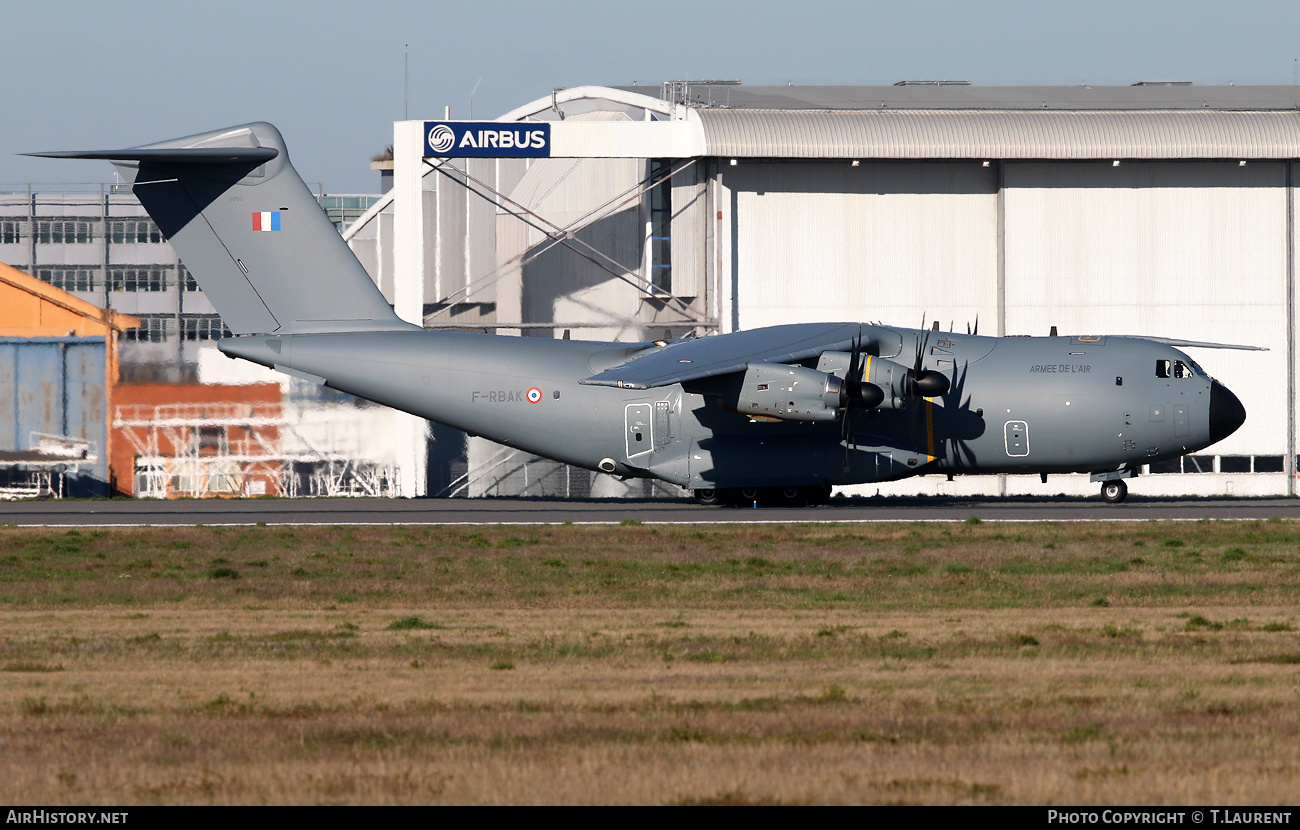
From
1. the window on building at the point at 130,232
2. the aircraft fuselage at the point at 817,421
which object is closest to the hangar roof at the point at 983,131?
the aircraft fuselage at the point at 817,421

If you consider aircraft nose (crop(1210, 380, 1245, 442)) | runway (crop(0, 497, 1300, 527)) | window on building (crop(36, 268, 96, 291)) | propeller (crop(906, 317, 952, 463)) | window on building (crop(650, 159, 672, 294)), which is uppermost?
window on building (crop(36, 268, 96, 291))

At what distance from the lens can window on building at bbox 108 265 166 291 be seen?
8864 centimetres

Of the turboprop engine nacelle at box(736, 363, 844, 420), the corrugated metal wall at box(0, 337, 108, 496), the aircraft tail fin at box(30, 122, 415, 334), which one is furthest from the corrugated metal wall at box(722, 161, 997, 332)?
the corrugated metal wall at box(0, 337, 108, 496)

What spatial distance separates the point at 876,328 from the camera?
1072 inches

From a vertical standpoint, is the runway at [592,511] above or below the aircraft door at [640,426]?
below

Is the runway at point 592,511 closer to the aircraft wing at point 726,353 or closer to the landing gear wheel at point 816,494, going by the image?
the landing gear wheel at point 816,494

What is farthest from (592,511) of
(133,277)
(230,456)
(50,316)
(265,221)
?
(133,277)

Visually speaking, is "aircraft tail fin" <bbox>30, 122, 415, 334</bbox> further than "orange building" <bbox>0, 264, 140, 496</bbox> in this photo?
No

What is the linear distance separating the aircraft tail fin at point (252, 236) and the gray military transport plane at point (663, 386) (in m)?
0.03

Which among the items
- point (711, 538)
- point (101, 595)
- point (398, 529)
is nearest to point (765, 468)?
point (711, 538)

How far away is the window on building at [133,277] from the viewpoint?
291ft

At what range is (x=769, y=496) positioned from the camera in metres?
28.3

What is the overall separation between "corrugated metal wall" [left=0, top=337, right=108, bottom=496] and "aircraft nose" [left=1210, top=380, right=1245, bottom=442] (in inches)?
956

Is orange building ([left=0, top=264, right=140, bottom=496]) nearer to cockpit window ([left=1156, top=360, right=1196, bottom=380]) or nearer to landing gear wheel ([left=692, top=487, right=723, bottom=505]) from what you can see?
landing gear wheel ([left=692, top=487, right=723, bottom=505])
